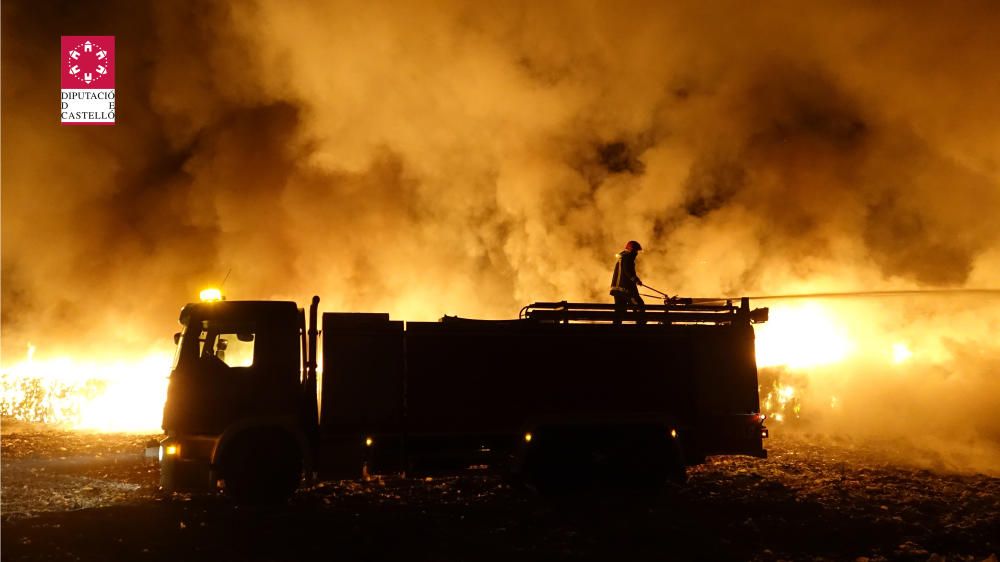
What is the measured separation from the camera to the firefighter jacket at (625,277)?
30.6 ft

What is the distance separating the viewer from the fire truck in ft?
22.5

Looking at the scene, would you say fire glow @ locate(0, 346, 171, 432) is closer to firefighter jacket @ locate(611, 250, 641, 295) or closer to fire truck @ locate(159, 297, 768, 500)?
fire truck @ locate(159, 297, 768, 500)

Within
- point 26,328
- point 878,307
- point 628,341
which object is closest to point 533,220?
point 878,307

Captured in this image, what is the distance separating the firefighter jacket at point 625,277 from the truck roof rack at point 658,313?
3.27 feet

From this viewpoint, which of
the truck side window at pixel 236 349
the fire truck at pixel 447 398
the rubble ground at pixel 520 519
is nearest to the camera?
the rubble ground at pixel 520 519

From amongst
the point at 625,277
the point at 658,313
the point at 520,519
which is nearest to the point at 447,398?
the point at 520,519

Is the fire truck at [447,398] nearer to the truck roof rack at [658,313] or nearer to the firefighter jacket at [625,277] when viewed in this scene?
the truck roof rack at [658,313]

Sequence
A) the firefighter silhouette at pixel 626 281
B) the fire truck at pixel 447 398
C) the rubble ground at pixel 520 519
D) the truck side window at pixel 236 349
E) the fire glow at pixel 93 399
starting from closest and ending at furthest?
the rubble ground at pixel 520 519, the fire truck at pixel 447 398, the truck side window at pixel 236 349, the firefighter silhouette at pixel 626 281, the fire glow at pixel 93 399

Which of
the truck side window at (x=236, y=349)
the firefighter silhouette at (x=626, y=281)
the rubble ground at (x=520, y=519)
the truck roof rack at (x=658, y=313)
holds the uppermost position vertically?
the firefighter silhouette at (x=626, y=281)

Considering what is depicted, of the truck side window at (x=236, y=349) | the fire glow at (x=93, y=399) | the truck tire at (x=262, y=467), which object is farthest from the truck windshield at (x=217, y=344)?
the fire glow at (x=93, y=399)

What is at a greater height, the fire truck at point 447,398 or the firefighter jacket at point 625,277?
the firefighter jacket at point 625,277

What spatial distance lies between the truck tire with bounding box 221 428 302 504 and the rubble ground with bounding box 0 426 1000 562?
238 millimetres

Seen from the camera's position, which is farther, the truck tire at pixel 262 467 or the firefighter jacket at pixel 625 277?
the firefighter jacket at pixel 625 277

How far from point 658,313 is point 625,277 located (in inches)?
58.4
